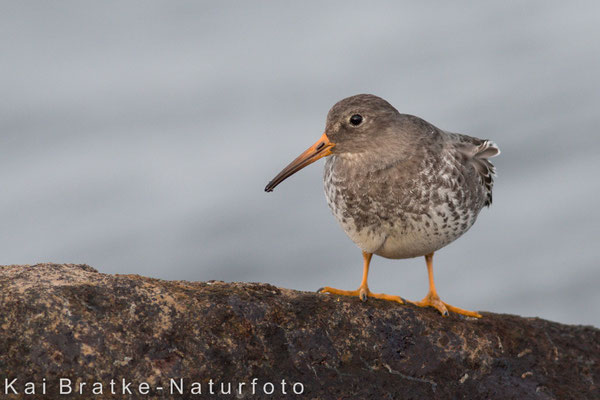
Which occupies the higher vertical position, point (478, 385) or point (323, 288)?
point (323, 288)

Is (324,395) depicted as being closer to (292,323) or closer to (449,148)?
(292,323)

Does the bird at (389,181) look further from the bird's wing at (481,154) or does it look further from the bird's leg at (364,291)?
the bird's wing at (481,154)

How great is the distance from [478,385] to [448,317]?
37.4 inches

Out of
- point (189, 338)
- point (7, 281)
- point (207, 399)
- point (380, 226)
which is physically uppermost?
point (380, 226)

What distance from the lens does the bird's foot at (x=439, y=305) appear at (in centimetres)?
875

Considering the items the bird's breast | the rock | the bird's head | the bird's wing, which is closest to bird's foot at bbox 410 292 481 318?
the rock

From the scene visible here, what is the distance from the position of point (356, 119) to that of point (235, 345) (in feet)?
10.0

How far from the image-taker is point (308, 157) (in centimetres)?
875

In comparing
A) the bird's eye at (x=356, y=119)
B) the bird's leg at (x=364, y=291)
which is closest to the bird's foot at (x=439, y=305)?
the bird's leg at (x=364, y=291)

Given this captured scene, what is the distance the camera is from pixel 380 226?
28.2 feet

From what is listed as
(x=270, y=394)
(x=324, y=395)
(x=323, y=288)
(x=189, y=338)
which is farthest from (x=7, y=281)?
(x=323, y=288)

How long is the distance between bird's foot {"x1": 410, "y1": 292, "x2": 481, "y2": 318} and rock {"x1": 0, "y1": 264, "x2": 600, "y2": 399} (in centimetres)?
22

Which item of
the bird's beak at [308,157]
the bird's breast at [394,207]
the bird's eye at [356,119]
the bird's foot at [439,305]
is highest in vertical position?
the bird's eye at [356,119]

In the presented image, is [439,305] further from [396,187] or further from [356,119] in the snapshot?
[356,119]
